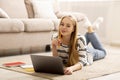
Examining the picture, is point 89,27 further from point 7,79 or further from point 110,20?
point 110,20

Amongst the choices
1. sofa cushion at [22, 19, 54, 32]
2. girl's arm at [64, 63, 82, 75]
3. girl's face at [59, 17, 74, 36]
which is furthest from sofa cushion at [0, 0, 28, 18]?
girl's arm at [64, 63, 82, 75]

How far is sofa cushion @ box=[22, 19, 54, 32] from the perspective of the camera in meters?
3.42

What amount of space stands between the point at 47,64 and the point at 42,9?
2182 millimetres

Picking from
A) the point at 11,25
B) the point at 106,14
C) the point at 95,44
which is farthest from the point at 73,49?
the point at 106,14

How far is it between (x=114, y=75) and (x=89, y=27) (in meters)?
0.84

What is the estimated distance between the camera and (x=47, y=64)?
2.16 metres

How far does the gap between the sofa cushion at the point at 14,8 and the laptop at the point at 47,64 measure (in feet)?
5.99

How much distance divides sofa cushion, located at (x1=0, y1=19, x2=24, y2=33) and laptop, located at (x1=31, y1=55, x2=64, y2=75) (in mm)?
1032

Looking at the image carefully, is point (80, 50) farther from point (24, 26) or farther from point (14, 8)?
point (14, 8)

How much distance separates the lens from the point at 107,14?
484 cm

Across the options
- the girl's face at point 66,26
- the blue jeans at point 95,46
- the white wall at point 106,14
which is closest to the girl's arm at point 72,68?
the girl's face at point 66,26

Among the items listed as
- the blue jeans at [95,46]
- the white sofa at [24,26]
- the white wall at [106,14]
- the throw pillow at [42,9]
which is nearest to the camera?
the blue jeans at [95,46]

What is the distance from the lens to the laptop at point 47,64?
208 centimetres

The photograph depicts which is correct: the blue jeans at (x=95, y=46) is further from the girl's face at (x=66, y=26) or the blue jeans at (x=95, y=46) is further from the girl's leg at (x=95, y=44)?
the girl's face at (x=66, y=26)
